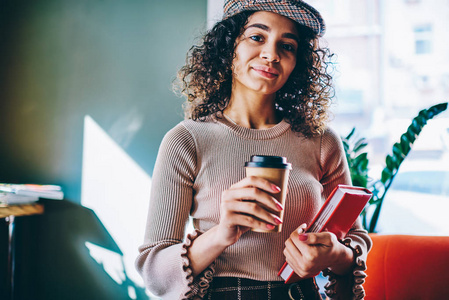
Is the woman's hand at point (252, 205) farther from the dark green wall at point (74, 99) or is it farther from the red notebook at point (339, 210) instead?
the dark green wall at point (74, 99)

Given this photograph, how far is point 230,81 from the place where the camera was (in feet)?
4.21

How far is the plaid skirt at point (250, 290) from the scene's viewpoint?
35.6 inches

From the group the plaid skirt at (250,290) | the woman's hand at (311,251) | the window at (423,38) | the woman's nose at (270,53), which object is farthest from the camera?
the window at (423,38)

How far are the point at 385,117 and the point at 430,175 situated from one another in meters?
0.52

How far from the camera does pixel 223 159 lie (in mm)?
1017

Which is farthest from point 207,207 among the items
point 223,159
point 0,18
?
point 0,18

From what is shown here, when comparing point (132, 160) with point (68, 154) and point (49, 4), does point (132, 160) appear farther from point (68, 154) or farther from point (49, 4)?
point (49, 4)

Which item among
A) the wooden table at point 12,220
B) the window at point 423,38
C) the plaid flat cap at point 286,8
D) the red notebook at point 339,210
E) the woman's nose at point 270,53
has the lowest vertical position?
the wooden table at point 12,220

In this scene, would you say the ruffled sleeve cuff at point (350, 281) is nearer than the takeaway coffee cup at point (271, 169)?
No

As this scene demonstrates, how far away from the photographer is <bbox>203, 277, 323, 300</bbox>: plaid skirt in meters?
0.90

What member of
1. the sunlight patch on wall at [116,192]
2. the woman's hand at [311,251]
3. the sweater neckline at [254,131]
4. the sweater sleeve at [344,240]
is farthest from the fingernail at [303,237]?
the sunlight patch on wall at [116,192]

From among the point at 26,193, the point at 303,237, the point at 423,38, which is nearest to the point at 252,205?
the point at 303,237

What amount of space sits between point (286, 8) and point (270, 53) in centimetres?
15

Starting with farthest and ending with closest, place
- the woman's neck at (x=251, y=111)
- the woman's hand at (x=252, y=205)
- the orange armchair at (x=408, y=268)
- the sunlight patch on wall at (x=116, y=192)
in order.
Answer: the sunlight patch on wall at (x=116, y=192) < the orange armchair at (x=408, y=268) < the woman's neck at (x=251, y=111) < the woman's hand at (x=252, y=205)
